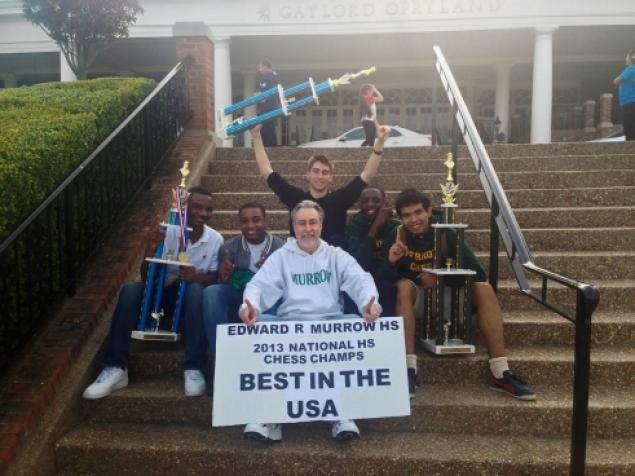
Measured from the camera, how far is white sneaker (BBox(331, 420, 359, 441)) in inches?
116

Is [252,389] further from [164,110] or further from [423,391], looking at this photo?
[164,110]

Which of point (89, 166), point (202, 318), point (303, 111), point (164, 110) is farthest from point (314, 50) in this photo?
point (202, 318)

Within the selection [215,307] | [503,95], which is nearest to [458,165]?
[215,307]

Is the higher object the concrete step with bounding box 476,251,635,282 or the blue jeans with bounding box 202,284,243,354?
the concrete step with bounding box 476,251,635,282

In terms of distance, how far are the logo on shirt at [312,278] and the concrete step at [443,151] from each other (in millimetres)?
3322

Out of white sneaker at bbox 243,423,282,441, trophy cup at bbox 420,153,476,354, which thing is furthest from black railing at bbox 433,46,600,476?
white sneaker at bbox 243,423,282,441

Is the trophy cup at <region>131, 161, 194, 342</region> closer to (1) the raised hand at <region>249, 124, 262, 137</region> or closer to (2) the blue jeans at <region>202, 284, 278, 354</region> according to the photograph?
(2) the blue jeans at <region>202, 284, 278, 354</region>

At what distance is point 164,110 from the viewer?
239 inches

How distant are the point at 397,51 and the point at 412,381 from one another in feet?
45.9

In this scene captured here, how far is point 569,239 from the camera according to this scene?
15.7 feet

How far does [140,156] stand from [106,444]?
290cm

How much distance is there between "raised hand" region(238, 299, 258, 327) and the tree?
6613mm

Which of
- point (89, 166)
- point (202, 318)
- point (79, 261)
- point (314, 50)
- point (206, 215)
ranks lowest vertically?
point (202, 318)

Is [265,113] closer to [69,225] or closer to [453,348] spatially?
[69,225]
